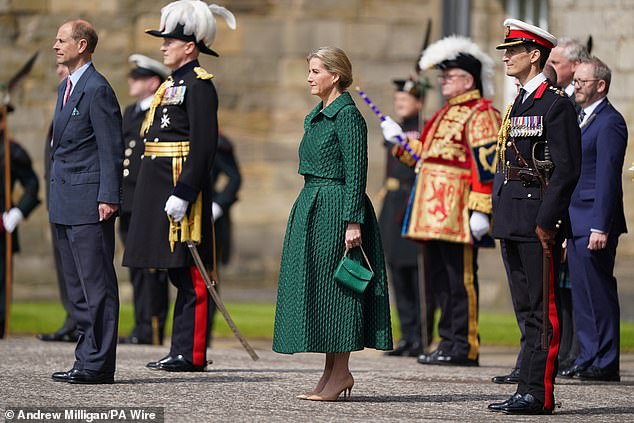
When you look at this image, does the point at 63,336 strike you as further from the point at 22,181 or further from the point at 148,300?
the point at 22,181

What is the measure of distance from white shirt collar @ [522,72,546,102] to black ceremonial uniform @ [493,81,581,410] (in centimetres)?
3

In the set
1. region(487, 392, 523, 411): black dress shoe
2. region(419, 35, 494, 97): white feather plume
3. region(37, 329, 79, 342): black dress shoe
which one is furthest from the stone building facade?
region(487, 392, 523, 411): black dress shoe

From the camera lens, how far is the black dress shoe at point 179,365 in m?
9.02

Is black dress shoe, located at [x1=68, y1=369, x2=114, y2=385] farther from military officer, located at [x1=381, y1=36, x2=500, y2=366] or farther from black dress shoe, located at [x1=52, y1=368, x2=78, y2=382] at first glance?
military officer, located at [x1=381, y1=36, x2=500, y2=366]

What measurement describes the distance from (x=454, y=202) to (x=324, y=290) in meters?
2.80

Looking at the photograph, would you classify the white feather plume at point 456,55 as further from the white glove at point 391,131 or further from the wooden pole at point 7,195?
the wooden pole at point 7,195

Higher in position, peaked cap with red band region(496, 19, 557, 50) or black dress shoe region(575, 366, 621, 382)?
peaked cap with red band region(496, 19, 557, 50)

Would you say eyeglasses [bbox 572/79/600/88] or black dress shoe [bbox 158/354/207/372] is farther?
eyeglasses [bbox 572/79/600/88]

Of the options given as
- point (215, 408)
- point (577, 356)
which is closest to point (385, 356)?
point (577, 356)

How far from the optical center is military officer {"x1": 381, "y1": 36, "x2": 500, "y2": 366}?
10180 mm

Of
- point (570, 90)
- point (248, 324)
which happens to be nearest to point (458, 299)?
point (570, 90)

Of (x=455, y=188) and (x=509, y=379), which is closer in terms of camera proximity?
(x=509, y=379)

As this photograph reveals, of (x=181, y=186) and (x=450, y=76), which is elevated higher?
(x=450, y=76)

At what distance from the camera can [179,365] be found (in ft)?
29.6
